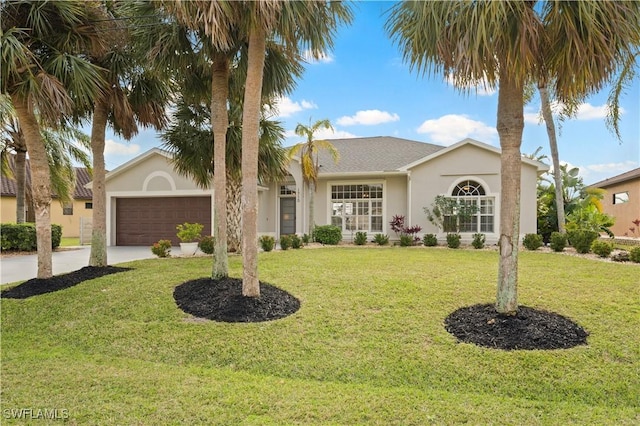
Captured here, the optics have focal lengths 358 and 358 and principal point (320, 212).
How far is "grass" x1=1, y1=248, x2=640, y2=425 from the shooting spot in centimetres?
332

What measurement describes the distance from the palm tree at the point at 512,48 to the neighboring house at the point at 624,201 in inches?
829

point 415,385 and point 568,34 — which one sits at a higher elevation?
point 568,34

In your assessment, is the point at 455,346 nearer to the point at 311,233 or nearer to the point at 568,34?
the point at 568,34

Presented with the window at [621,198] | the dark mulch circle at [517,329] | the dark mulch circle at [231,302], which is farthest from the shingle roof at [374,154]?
the window at [621,198]

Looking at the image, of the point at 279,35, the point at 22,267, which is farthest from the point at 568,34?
the point at 22,267

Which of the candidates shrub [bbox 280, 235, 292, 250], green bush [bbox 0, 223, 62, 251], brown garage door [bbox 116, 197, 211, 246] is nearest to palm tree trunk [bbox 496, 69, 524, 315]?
shrub [bbox 280, 235, 292, 250]

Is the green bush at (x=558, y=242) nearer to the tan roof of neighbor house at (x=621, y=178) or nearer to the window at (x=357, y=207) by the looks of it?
the window at (x=357, y=207)

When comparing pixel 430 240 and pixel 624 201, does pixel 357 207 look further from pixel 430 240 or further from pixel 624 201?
pixel 624 201

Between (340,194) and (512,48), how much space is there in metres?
13.2

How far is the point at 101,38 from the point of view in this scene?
758cm

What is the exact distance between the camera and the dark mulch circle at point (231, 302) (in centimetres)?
552

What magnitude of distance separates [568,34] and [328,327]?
16.2 ft

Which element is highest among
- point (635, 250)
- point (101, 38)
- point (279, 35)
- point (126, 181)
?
point (101, 38)

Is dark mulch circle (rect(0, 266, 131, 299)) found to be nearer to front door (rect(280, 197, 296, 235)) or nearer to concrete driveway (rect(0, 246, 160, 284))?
concrete driveway (rect(0, 246, 160, 284))
